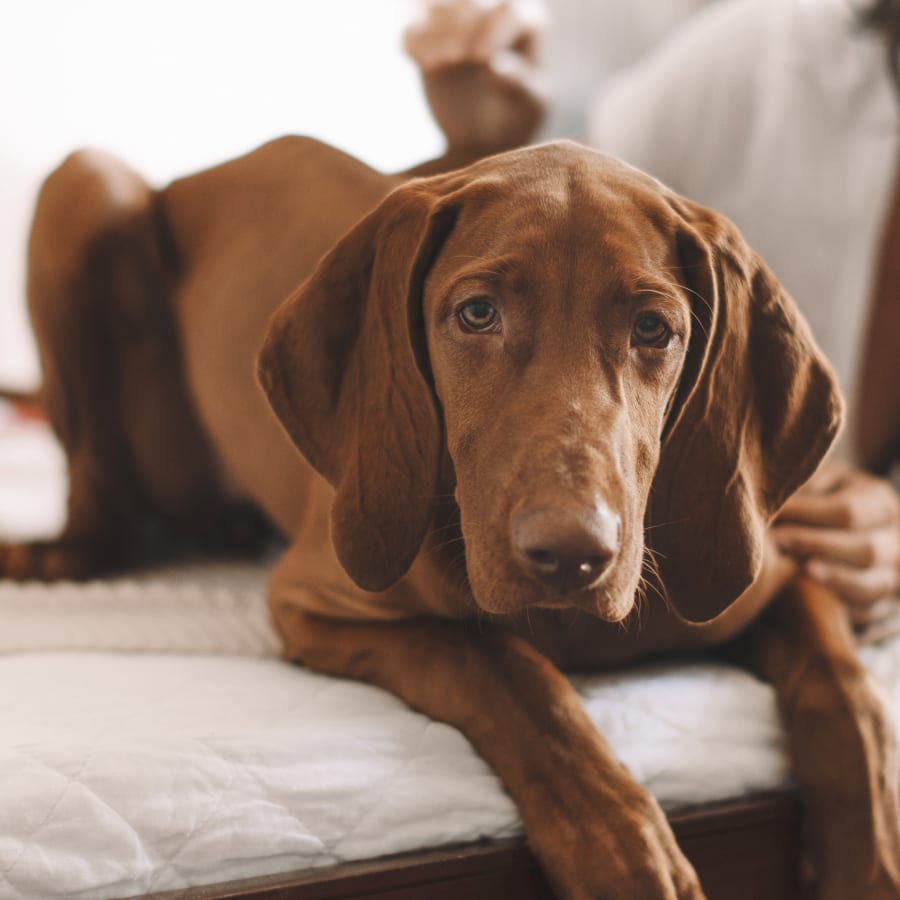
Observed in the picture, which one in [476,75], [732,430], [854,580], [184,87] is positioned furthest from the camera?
[184,87]

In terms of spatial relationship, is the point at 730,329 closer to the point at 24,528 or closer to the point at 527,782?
the point at 527,782

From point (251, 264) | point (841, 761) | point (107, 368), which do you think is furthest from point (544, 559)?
point (107, 368)

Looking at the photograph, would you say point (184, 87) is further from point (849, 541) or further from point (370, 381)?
point (849, 541)

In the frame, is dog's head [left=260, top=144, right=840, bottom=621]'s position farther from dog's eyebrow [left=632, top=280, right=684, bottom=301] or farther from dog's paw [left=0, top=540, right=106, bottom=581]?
dog's paw [left=0, top=540, right=106, bottom=581]

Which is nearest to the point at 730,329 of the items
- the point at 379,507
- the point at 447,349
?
the point at 447,349

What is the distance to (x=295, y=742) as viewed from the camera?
109 centimetres

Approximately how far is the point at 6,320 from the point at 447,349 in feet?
7.35

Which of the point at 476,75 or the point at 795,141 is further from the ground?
the point at 476,75

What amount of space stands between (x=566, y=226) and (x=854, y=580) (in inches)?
29.8

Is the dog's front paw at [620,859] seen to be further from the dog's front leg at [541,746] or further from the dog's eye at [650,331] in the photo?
the dog's eye at [650,331]

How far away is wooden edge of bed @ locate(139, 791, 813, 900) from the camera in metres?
1.01

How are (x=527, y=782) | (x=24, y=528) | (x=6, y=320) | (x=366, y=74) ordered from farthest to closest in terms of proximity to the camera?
(x=6, y=320) < (x=24, y=528) < (x=366, y=74) < (x=527, y=782)

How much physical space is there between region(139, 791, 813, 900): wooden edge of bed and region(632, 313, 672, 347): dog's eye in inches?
20.1

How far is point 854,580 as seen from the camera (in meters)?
1.48
